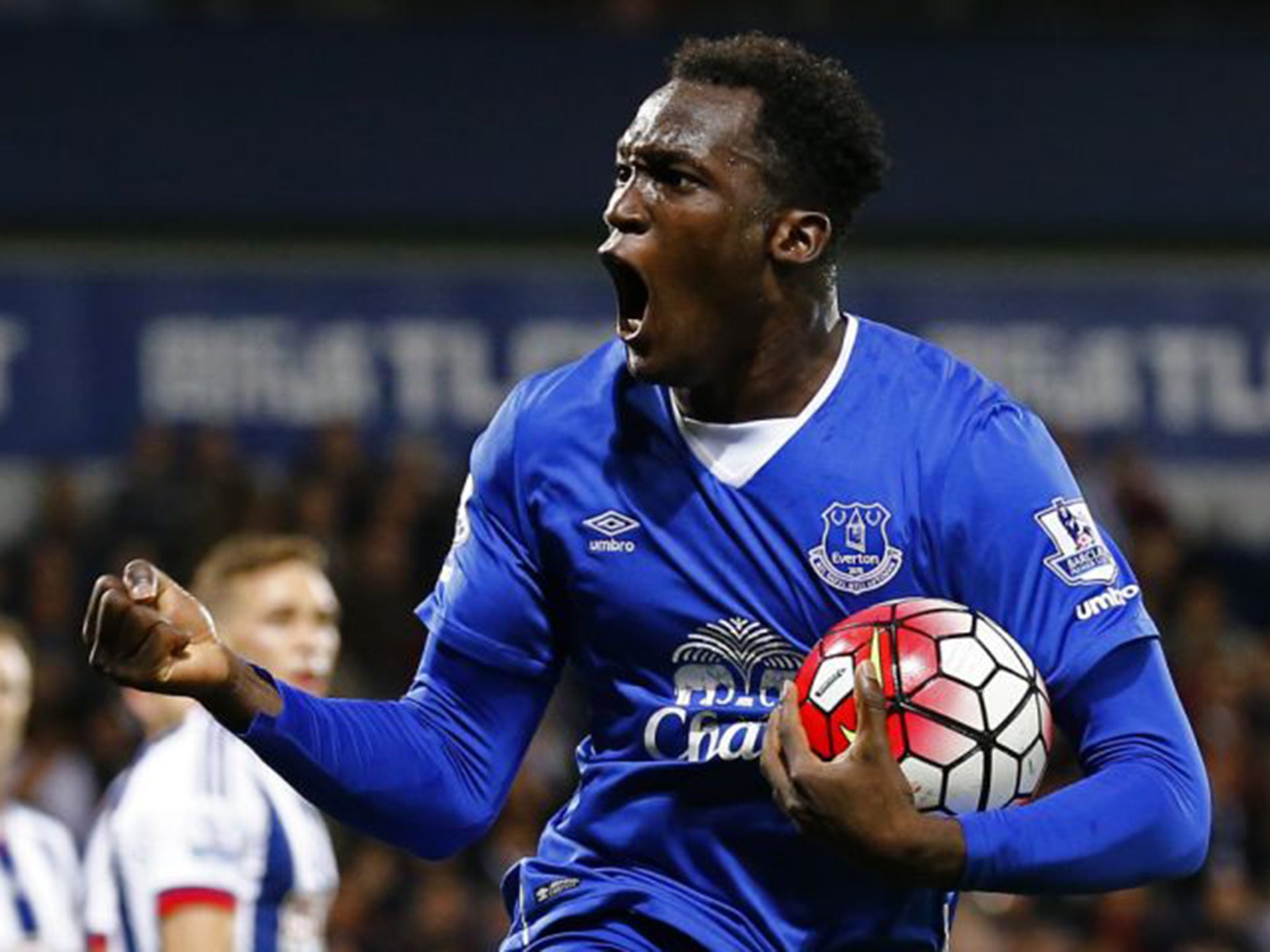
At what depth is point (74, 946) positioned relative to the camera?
6684 mm

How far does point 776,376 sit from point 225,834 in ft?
6.99

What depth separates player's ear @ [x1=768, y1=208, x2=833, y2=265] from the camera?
365cm

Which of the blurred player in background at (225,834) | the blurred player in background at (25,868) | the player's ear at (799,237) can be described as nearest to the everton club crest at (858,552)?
Answer: the player's ear at (799,237)

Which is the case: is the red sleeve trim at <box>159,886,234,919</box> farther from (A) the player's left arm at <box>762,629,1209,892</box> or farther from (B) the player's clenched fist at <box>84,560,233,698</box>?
(A) the player's left arm at <box>762,629,1209,892</box>

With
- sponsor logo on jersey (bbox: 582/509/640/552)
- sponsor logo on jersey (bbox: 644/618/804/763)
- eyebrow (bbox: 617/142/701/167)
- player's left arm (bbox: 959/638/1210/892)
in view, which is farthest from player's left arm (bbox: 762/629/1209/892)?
eyebrow (bbox: 617/142/701/167)

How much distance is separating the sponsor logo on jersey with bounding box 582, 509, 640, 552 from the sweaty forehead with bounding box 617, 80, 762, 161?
0.52 m

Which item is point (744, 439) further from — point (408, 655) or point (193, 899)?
point (408, 655)

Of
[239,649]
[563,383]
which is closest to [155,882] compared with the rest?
[239,649]

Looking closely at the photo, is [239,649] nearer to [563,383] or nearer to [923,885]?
[563,383]

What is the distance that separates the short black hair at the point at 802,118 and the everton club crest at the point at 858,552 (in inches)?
16.5

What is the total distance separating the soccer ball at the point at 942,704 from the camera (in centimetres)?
331

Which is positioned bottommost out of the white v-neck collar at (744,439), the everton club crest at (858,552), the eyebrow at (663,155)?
the everton club crest at (858,552)

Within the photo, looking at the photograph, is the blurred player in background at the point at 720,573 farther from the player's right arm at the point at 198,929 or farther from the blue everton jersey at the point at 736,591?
the player's right arm at the point at 198,929

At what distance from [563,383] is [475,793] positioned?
0.62m
